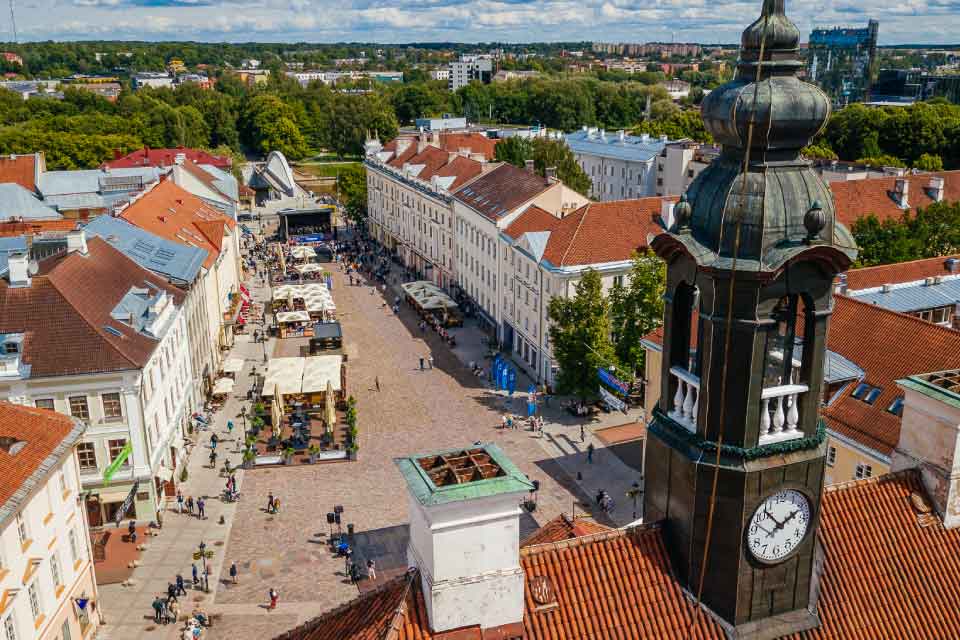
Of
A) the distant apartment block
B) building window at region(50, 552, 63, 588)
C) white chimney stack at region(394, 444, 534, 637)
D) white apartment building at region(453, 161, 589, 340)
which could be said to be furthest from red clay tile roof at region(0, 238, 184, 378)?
the distant apartment block

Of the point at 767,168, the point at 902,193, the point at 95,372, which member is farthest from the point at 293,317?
the point at 767,168

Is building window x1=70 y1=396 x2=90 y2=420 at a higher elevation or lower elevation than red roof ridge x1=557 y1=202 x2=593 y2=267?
lower

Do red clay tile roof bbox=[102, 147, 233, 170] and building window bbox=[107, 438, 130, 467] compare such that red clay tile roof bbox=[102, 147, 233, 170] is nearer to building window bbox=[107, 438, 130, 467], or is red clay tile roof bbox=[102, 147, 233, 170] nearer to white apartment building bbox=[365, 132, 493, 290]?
white apartment building bbox=[365, 132, 493, 290]

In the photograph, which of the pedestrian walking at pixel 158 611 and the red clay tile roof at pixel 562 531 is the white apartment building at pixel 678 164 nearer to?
the pedestrian walking at pixel 158 611

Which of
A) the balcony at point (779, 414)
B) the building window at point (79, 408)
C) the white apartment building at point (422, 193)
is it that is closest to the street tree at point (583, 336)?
the building window at point (79, 408)

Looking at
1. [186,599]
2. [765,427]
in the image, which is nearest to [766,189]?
[765,427]

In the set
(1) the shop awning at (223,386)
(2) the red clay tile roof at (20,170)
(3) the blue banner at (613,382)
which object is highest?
(2) the red clay tile roof at (20,170)
